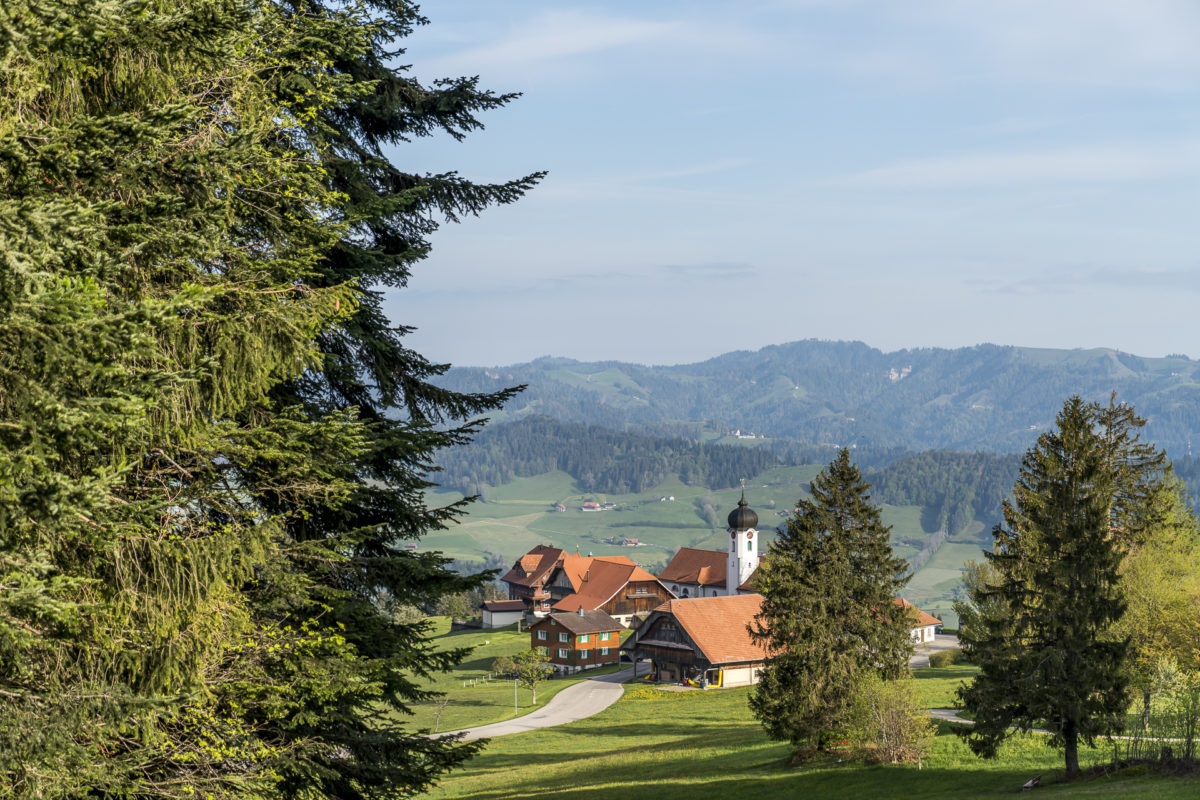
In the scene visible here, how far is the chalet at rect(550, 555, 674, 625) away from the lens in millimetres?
112688

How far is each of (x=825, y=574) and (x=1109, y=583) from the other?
468 inches

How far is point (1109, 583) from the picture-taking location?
27547 mm

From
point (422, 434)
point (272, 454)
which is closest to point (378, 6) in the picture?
point (422, 434)

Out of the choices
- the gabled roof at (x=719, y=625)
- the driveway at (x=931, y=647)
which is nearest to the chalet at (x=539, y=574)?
the driveway at (x=931, y=647)

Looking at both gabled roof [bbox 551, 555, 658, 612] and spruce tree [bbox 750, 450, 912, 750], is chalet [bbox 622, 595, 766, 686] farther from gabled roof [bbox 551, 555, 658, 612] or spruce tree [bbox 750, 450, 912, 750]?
spruce tree [bbox 750, 450, 912, 750]

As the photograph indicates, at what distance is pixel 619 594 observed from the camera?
113312mm

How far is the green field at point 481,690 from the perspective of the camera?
67.4 m

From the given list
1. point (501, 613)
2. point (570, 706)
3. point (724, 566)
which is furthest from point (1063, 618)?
point (501, 613)

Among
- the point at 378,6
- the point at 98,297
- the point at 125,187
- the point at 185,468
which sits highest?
the point at 378,6

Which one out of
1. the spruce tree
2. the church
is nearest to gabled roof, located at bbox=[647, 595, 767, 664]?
the church

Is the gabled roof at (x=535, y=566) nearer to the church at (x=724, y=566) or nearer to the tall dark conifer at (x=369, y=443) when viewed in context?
the church at (x=724, y=566)

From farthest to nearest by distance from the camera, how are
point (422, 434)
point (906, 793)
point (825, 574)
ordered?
point (825, 574) < point (906, 793) < point (422, 434)

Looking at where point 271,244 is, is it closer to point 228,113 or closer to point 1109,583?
point 228,113

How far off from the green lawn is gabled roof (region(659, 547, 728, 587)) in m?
58.4
